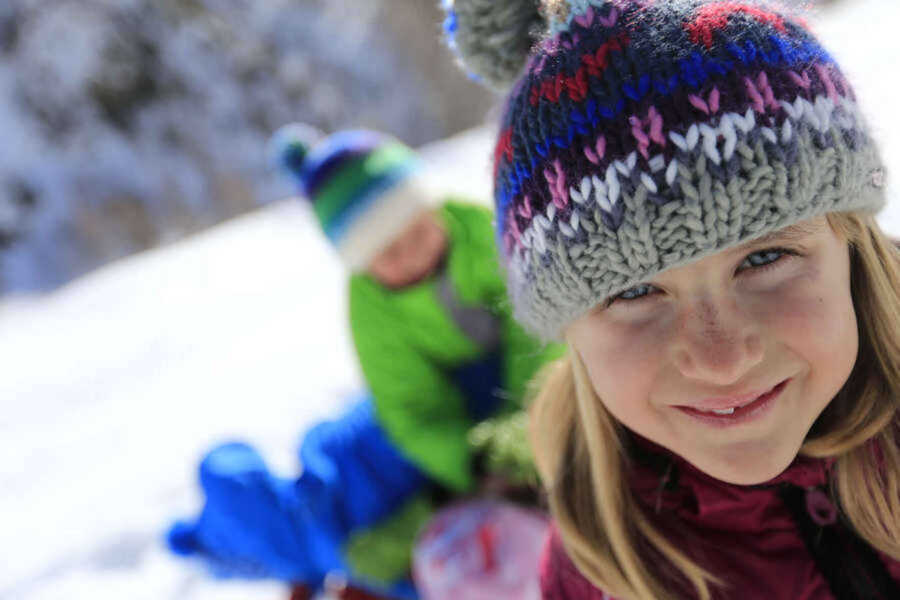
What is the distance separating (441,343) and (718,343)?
1.12 metres

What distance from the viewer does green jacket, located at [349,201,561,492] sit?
158 centimetres

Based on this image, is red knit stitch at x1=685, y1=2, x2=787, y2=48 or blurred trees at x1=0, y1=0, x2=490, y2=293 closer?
red knit stitch at x1=685, y1=2, x2=787, y2=48

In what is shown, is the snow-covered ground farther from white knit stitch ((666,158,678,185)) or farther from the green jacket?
white knit stitch ((666,158,678,185))

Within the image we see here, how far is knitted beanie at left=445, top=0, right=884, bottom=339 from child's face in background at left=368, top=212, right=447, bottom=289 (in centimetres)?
95

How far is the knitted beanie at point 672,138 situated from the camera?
1.90ft

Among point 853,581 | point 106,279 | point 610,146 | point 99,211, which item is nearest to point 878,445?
point 853,581

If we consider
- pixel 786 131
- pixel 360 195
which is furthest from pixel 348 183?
pixel 786 131

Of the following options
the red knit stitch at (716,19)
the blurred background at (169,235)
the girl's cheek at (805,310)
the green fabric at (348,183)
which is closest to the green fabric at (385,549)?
the blurred background at (169,235)

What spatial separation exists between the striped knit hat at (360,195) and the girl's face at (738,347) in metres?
0.96

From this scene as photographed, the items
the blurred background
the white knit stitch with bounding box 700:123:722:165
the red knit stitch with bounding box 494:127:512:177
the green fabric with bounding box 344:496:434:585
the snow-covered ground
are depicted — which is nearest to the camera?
the white knit stitch with bounding box 700:123:722:165

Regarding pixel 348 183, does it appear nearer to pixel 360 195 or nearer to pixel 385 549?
pixel 360 195

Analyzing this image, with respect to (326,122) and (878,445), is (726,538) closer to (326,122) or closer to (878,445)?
(878,445)

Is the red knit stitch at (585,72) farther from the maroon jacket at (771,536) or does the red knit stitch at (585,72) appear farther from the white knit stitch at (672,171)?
the maroon jacket at (771,536)

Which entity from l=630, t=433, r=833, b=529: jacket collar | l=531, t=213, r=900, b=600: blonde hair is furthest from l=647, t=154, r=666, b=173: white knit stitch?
l=630, t=433, r=833, b=529: jacket collar
